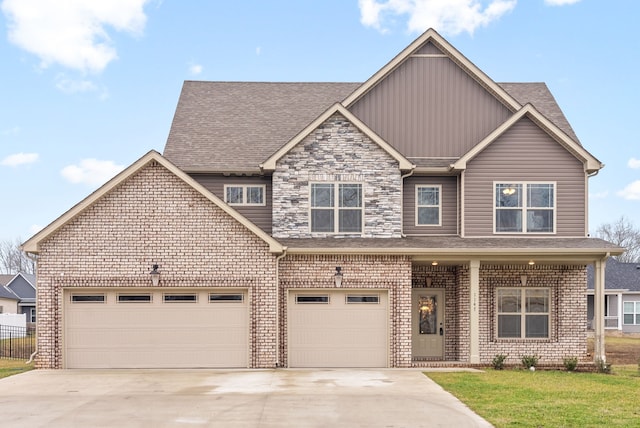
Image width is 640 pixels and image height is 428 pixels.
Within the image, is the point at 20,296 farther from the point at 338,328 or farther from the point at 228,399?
the point at 228,399

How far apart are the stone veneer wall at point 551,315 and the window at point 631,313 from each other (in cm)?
2086

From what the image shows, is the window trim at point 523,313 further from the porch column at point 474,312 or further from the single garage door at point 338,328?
the single garage door at point 338,328

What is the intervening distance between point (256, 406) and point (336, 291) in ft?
19.7

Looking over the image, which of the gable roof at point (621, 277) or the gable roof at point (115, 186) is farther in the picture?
the gable roof at point (621, 277)

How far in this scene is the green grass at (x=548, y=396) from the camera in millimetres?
9727

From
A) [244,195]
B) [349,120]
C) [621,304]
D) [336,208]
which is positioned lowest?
[621,304]

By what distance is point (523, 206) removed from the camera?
17.7 metres

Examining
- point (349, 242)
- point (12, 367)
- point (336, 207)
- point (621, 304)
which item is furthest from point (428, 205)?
point (621, 304)

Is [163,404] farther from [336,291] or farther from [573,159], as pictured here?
[573,159]

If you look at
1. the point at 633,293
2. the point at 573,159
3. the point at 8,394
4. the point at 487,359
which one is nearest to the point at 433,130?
the point at 573,159

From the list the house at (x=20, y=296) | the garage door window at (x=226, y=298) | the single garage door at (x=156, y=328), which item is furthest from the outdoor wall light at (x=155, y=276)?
the house at (x=20, y=296)

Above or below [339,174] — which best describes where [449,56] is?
above

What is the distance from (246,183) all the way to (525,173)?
8.24m

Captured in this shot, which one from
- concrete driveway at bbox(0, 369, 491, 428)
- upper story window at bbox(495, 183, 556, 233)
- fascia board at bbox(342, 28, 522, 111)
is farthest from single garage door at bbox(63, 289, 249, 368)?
upper story window at bbox(495, 183, 556, 233)
